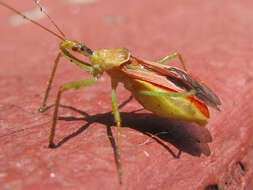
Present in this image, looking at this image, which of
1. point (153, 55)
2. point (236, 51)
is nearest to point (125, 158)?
point (153, 55)

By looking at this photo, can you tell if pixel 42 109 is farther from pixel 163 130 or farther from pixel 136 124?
pixel 163 130

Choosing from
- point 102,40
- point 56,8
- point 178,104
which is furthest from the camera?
point 56,8

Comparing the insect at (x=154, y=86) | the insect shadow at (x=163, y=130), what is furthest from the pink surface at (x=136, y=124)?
the insect at (x=154, y=86)

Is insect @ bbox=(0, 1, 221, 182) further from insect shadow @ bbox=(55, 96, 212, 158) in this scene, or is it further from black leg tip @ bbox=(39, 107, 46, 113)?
black leg tip @ bbox=(39, 107, 46, 113)

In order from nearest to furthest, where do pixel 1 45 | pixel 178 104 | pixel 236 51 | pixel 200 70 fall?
pixel 178 104
pixel 200 70
pixel 236 51
pixel 1 45

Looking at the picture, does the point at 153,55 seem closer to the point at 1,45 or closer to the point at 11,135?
the point at 11,135

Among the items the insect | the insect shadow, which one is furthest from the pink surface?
Answer: the insect

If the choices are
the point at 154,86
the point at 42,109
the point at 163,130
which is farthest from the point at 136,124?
the point at 42,109
